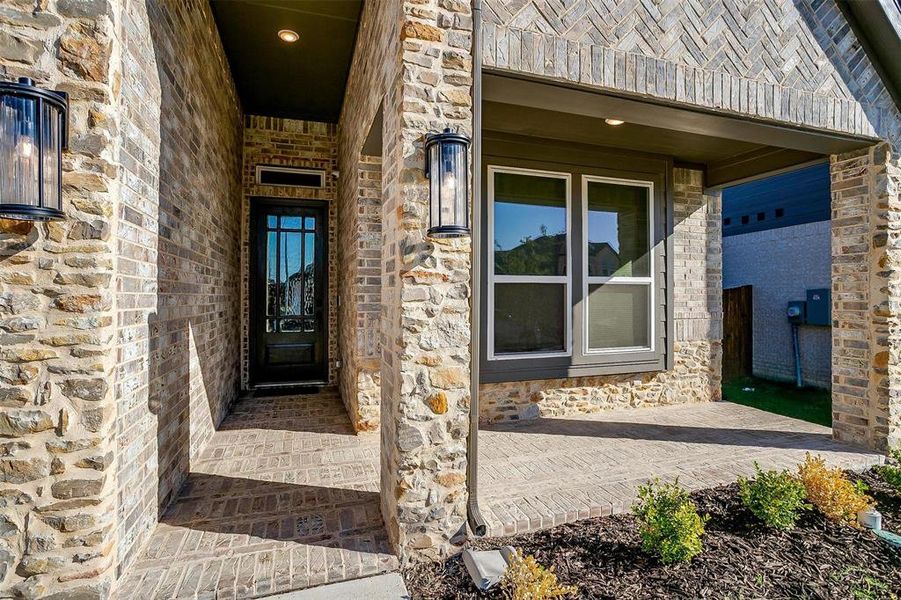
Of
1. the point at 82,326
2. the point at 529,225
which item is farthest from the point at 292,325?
the point at 82,326

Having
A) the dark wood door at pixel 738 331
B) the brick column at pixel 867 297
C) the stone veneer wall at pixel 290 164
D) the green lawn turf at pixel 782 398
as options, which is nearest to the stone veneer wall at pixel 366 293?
the stone veneer wall at pixel 290 164

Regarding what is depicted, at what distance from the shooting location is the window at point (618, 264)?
5.10 meters

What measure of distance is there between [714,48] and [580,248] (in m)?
2.22

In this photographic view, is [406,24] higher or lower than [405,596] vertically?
higher

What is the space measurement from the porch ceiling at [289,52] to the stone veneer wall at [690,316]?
174 inches

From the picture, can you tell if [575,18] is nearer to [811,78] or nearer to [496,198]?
[496,198]

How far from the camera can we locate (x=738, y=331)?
26.7 ft

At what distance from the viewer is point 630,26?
120 inches

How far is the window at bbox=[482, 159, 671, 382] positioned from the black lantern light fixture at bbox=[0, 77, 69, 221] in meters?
3.46

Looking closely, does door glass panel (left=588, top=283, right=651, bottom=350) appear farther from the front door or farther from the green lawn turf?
the front door

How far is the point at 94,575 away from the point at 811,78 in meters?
5.95

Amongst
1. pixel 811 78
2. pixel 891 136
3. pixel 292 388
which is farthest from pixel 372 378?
pixel 891 136

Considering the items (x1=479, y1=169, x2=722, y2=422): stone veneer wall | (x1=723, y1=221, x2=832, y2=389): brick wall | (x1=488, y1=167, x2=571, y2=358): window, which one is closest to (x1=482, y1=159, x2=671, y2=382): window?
(x1=488, y1=167, x2=571, y2=358): window

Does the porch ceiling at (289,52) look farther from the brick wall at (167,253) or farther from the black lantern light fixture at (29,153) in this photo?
the black lantern light fixture at (29,153)
